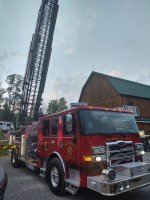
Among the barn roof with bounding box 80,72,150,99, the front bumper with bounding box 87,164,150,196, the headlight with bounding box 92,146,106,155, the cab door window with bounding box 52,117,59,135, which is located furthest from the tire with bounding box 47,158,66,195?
the barn roof with bounding box 80,72,150,99

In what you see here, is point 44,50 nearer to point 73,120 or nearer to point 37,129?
point 37,129

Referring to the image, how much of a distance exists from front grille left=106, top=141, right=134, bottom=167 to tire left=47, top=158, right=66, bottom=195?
5.07ft

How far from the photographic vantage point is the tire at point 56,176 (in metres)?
6.46

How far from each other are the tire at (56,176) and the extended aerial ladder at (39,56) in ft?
28.4

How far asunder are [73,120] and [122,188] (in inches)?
86.1

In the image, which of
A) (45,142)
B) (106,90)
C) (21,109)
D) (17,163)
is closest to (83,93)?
(106,90)

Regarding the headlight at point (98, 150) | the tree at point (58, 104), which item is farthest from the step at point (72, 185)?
the tree at point (58, 104)

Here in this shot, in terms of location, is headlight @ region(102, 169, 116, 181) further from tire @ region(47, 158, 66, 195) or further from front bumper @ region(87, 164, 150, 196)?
tire @ region(47, 158, 66, 195)

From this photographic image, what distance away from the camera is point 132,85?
3306cm

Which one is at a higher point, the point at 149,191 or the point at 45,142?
the point at 45,142

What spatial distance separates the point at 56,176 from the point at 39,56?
414 inches

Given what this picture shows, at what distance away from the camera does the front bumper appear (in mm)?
4992

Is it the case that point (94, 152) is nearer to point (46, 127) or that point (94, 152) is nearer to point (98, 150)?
point (98, 150)

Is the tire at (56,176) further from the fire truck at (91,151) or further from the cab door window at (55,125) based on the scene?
the cab door window at (55,125)
